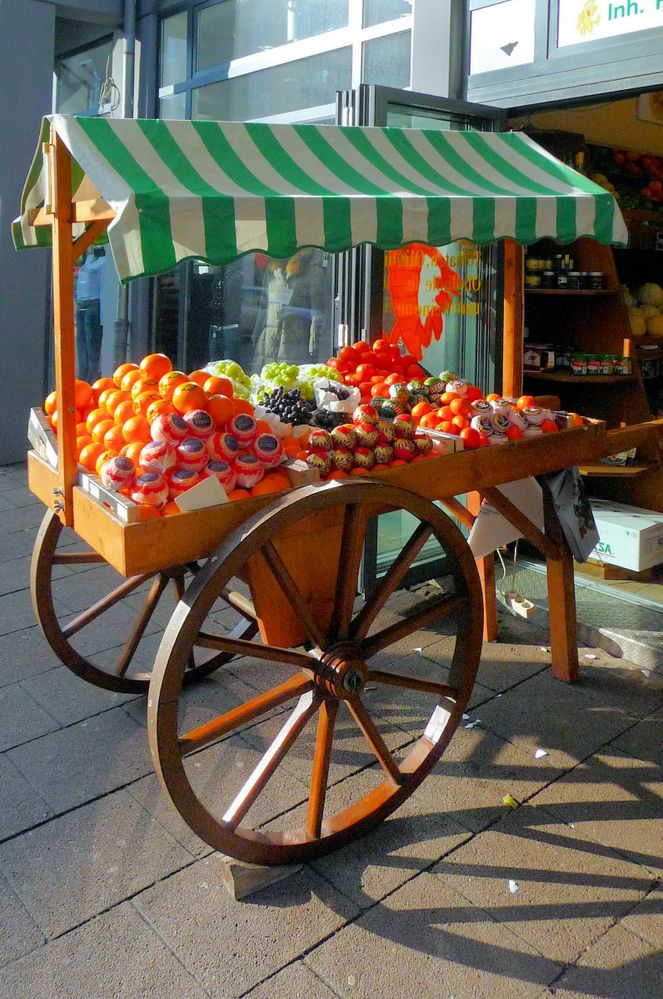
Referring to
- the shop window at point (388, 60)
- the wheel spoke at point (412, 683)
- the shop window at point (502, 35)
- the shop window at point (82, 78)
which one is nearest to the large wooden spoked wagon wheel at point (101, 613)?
the wheel spoke at point (412, 683)

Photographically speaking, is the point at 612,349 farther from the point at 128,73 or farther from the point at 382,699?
the point at 128,73

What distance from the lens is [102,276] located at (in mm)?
8289

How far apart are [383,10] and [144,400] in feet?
13.2

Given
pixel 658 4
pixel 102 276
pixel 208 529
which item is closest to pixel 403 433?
pixel 208 529

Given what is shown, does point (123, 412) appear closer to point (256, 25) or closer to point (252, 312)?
point (252, 312)

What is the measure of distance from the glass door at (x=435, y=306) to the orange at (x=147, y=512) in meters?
1.98

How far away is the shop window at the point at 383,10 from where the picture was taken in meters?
5.45

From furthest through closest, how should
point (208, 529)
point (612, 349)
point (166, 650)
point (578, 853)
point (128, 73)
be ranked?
point (128, 73) → point (612, 349) → point (578, 853) → point (208, 529) → point (166, 650)

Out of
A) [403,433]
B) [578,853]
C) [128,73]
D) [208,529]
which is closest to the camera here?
[208,529]

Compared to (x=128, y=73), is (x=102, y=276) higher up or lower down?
lower down

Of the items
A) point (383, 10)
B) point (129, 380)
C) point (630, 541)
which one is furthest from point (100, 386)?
point (383, 10)

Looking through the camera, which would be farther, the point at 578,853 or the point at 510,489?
the point at 510,489

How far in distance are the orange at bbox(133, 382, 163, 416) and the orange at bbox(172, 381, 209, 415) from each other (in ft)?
0.35

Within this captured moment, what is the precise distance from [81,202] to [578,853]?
2464 millimetres
